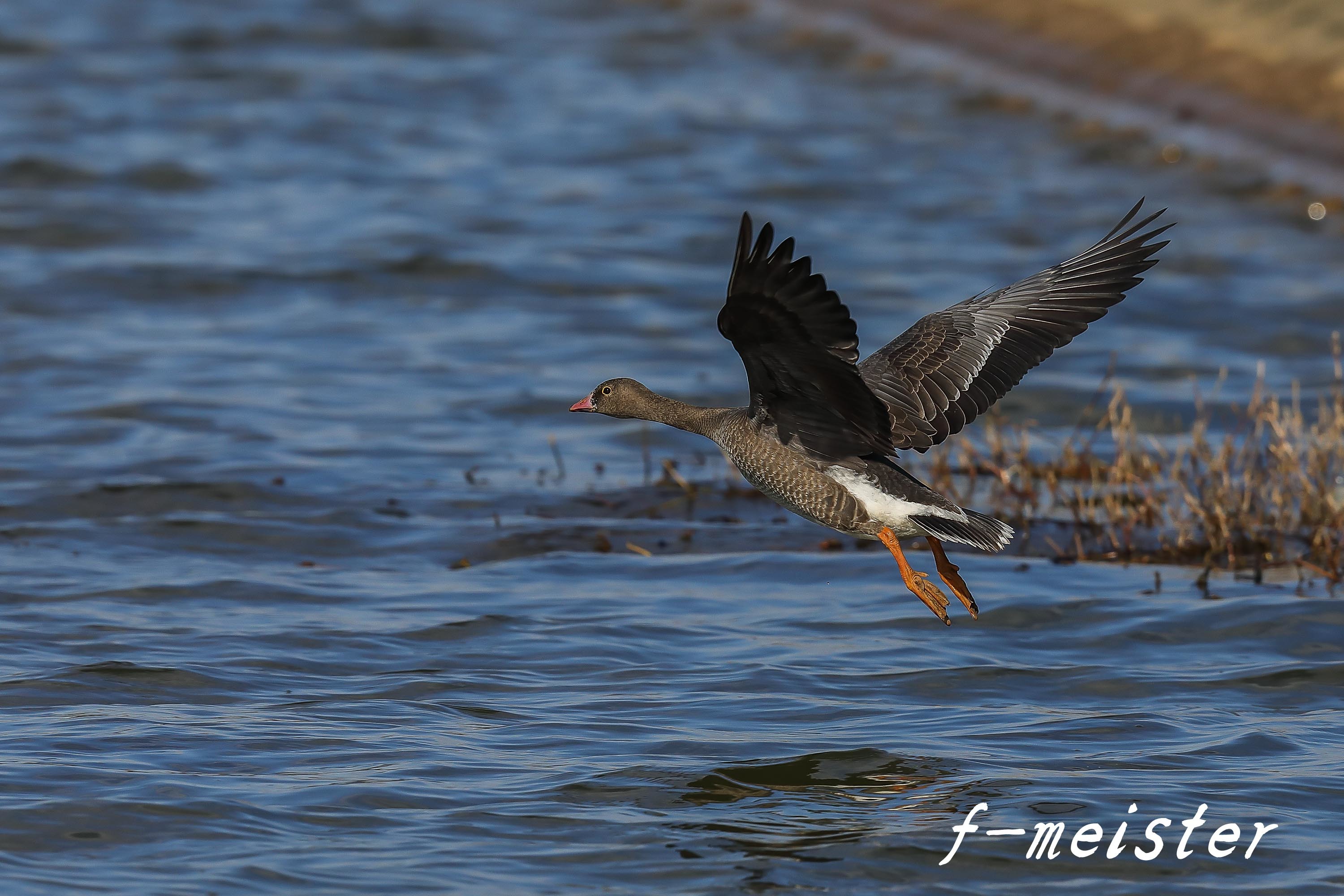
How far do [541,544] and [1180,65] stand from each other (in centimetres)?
1403

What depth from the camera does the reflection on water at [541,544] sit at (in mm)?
7301

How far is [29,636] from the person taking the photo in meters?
9.45

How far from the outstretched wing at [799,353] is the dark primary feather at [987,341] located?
0.37m

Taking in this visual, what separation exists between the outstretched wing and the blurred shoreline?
44.9 feet

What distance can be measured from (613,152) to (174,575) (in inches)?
570

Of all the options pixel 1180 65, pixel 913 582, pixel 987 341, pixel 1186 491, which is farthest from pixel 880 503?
pixel 1180 65


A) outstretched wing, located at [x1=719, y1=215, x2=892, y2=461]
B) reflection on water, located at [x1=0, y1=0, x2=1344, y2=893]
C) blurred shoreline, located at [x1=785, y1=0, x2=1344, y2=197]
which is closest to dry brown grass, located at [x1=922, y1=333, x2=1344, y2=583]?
reflection on water, located at [x1=0, y1=0, x2=1344, y2=893]

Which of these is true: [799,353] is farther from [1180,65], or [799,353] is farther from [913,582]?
[1180,65]

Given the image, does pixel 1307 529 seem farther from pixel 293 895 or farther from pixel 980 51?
pixel 980 51

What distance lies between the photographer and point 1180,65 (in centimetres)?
2245

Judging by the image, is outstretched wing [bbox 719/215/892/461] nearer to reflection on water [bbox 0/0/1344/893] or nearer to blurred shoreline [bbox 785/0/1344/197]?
reflection on water [bbox 0/0/1344/893]

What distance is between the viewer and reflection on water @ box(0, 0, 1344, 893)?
7301mm

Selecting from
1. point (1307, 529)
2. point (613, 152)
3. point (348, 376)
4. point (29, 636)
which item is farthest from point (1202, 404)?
point (613, 152)

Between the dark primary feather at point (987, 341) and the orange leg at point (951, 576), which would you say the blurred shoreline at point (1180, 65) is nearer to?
the dark primary feather at point (987, 341)
